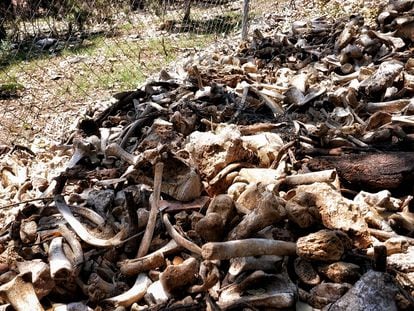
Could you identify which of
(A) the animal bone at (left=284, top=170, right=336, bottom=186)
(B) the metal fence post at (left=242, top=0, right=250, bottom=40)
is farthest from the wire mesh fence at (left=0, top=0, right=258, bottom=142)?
(A) the animal bone at (left=284, top=170, right=336, bottom=186)

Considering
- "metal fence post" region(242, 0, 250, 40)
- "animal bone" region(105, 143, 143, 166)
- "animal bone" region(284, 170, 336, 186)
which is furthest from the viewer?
"metal fence post" region(242, 0, 250, 40)

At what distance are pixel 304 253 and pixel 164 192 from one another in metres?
0.75

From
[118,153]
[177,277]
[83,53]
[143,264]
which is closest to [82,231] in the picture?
[143,264]

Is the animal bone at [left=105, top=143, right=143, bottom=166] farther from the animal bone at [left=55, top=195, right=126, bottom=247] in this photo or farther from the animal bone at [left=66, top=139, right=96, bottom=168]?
the animal bone at [left=55, top=195, right=126, bottom=247]

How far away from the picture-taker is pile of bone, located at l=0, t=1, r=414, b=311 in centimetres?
167

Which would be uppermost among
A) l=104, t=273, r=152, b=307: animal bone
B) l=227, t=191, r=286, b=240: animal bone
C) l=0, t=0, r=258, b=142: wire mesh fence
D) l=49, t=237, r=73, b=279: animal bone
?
l=227, t=191, r=286, b=240: animal bone

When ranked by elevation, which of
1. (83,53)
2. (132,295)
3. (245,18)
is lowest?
(83,53)

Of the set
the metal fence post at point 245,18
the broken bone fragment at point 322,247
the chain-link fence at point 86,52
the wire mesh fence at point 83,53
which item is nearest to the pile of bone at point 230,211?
the broken bone fragment at point 322,247

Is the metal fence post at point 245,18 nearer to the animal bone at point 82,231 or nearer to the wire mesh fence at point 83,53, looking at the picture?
the wire mesh fence at point 83,53

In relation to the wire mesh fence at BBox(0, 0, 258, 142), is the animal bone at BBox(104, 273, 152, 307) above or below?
above

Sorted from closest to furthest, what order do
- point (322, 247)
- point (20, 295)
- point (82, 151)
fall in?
point (322, 247) < point (20, 295) < point (82, 151)

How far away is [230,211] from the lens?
1.93 m

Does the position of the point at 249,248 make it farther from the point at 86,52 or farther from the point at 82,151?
the point at 86,52

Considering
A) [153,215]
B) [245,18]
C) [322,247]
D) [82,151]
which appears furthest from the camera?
[245,18]
